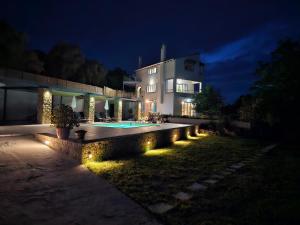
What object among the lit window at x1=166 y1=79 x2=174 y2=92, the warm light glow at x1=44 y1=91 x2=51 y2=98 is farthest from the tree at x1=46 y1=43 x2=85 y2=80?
the lit window at x1=166 y1=79 x2=174 y2=92

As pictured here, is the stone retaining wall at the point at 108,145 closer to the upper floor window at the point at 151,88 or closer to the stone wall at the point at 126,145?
the stone wall at the point at 126,145

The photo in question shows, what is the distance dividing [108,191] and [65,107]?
524cm

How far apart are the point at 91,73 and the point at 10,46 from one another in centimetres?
1282

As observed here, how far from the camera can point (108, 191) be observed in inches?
215

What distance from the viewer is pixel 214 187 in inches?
246

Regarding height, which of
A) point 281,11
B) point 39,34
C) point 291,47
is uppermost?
point 281,11

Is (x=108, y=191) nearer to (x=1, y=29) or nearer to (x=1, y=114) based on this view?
(x=1, y=114)

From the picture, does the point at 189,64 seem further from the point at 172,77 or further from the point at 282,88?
the point at 282,88

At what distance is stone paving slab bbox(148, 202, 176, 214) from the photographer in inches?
177

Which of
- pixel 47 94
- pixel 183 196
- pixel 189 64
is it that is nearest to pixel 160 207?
pixel 183 196

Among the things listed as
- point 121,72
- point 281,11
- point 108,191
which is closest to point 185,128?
point 108,191

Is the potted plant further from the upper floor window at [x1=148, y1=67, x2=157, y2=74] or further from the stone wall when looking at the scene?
the upper floor window at [x1=148, y1=67, x2=157, y2=74]

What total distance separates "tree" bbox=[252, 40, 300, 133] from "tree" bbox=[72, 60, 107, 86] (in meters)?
23.8

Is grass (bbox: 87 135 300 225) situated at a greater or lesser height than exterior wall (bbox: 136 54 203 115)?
lesser
